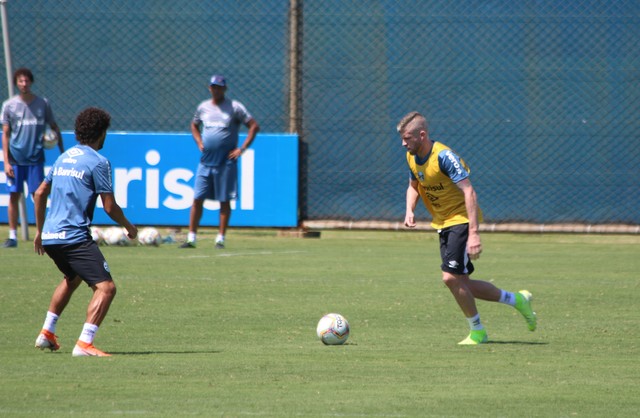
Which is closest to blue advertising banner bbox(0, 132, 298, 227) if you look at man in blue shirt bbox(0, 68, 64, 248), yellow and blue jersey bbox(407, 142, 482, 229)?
man in blue shirt bbox(0, 68, 64, 248)

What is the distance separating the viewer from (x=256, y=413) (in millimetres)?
6062

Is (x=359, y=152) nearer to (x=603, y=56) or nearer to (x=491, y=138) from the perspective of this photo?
(x=491, y=138)

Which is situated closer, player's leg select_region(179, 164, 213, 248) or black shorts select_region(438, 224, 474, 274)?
black shorts select_region(438, 224, 474, 274)

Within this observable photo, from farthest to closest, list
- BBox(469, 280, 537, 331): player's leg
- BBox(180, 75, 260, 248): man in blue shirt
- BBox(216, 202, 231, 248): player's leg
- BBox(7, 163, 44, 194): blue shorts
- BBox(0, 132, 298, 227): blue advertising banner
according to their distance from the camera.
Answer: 1. BBox(0, 132, 298, 227): blue advertising banner
2. BBox(180, 75, 260, 248): man in blue shirt
3. BBox(216, 202, 231, 248): player's leg
4. BBox(7, 163, 44, 194): blue shorts
5. BBox(469, 280, 537, 331): player's leg

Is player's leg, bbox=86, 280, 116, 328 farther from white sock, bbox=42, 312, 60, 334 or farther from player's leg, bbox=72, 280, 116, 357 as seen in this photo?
white sock, bbox=42, 312, 60, 334

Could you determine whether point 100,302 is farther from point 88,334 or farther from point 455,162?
point 455,162

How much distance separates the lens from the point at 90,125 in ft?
26.6

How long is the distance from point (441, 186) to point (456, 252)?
504 mm

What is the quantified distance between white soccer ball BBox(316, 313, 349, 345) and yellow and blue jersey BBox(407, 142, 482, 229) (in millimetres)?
1076

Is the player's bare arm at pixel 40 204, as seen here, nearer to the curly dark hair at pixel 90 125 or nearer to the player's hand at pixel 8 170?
the curly dark hair at pixel 90 125

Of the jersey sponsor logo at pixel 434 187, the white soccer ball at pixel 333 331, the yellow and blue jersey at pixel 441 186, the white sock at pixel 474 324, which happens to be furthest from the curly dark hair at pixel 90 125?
the white sock at pixel 474 324

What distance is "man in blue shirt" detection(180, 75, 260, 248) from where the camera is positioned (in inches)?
643

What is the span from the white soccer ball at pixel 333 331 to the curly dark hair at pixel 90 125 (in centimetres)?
207

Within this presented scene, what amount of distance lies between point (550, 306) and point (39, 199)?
4.87 metres
